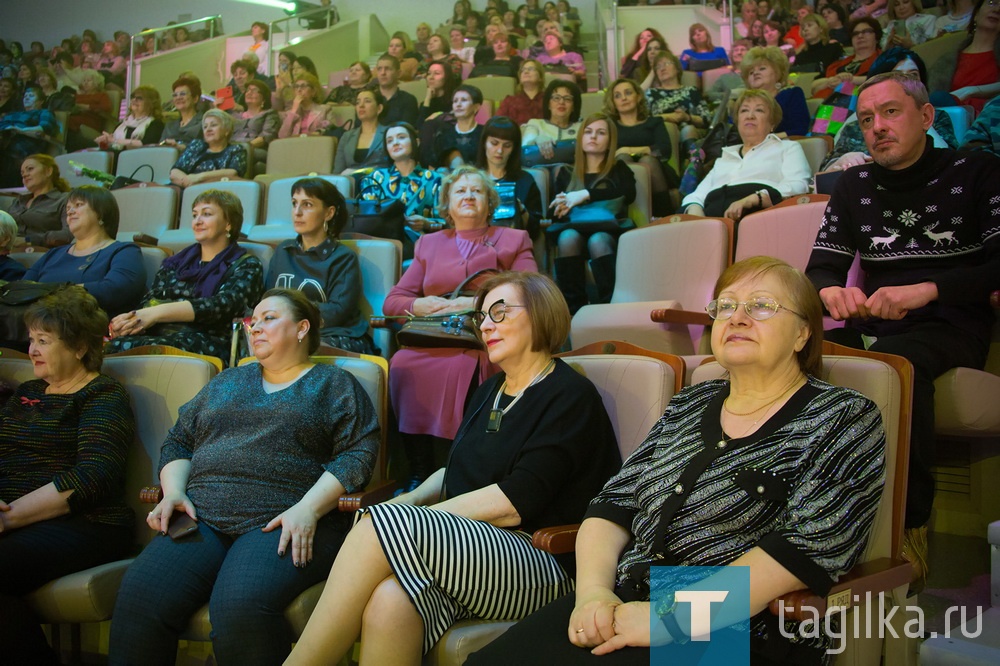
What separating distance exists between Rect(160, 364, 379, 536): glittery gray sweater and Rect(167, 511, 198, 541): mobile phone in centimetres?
5

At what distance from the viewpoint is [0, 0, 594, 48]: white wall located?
32.4 ft

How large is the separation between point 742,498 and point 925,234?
106 cm

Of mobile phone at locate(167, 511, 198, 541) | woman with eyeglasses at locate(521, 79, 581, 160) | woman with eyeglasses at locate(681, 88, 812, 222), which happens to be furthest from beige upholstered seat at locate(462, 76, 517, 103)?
mobile phone at locate(167, 511, 198, 541)

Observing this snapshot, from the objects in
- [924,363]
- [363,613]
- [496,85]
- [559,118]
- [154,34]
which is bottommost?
[363,613]

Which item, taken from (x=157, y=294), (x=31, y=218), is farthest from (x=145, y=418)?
(x=31, y=218)

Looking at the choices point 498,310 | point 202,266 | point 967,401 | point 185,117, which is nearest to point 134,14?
point 185,117

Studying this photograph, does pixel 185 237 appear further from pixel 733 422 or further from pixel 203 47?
pixel 203 47

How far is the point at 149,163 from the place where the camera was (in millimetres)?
5621

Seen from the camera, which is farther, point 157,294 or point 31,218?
point 31,218

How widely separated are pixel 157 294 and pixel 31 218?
6.10 feet

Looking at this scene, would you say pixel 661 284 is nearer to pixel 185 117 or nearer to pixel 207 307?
pixel 207 307

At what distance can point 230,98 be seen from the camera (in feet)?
24.2

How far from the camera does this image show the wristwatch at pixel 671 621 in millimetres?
1216

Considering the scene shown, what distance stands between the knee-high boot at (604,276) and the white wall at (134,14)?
7.52 meters
